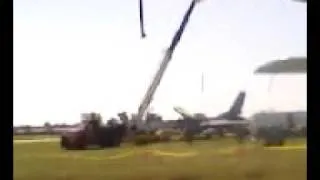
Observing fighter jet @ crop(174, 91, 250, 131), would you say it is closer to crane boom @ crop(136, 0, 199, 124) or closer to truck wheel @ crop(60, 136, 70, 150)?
crane boom @ crop(136, 0, 199, 124)

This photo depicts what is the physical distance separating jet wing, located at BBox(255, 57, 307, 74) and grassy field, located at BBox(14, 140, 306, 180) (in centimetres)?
18

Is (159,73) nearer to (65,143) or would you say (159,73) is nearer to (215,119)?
(215,119)

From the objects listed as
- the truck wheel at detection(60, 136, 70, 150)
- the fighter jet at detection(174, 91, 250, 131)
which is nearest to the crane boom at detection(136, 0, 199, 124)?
the fighter jet at detection(174, 91, 250, 131)

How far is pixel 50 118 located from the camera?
5.13 ft

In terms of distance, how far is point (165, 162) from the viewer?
1573 mm

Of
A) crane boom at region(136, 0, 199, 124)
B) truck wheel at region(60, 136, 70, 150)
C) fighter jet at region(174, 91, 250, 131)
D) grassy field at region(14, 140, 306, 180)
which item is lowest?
grassy field at region(14, 140, 306, 180)

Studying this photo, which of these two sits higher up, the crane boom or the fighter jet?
the crane boom

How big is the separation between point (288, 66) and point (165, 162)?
1.24 ft

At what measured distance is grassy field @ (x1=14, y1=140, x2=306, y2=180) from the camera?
1.56 metres

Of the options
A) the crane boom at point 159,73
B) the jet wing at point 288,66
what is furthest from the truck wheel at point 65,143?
the jet wing at point 288,66

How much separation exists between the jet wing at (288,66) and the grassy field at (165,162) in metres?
0.18

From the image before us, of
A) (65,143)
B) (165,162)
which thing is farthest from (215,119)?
(65,143)

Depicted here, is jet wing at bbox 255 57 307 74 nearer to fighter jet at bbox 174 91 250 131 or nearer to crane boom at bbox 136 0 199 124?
fighter jet at bbox 174 91 250 131
